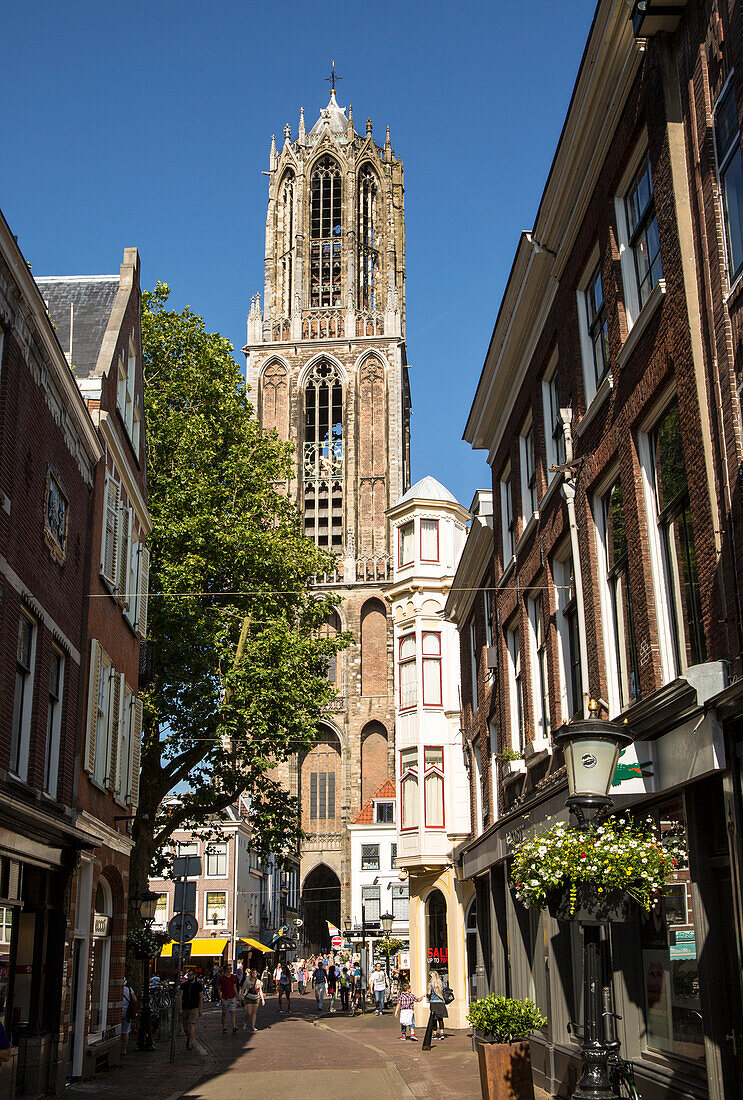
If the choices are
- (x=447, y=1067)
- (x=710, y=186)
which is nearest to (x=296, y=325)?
(x=447, y=1067)

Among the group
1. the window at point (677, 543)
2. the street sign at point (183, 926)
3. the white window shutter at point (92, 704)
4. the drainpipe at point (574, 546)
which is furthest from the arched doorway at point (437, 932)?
the window at point (677, 543)

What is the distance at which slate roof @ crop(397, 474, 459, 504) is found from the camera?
33.0 meters

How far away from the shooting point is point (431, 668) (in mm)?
30969

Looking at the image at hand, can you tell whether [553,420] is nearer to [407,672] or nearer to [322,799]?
[407,672]

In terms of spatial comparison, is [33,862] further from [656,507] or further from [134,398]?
[134,398]

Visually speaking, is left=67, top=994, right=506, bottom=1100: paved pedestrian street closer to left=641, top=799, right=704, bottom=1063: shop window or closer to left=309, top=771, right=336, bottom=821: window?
left=641, top=799, right=704, bottom=1063: shop window

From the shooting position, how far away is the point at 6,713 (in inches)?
471

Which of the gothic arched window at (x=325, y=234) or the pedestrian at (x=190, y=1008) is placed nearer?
the pedestrian at (x=190, y=1008)

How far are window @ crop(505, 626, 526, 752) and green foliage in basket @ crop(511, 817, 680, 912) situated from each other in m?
8.23

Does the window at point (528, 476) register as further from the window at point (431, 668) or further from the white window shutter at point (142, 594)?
the window at point (431, 668)

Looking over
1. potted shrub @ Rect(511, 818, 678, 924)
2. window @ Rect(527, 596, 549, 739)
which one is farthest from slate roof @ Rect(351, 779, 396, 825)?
potted shrub @ Rect(511, 818, 678, 924)

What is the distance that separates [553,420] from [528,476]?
2.01 metres

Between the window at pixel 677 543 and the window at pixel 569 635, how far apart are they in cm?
322

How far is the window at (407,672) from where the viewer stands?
3116 cm
